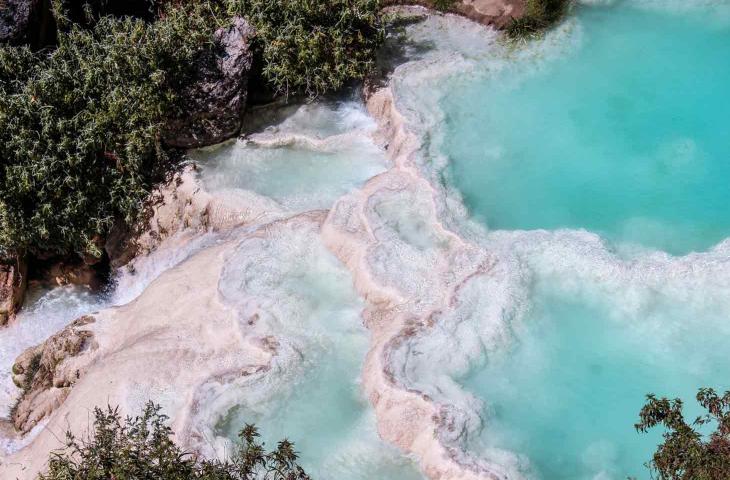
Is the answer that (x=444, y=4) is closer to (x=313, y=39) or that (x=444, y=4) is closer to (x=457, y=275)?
(x=313, y=39)

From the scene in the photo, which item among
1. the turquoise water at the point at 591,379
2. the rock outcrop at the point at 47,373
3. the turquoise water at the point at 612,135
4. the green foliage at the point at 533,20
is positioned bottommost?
the rock outcrop at the point at 47,373

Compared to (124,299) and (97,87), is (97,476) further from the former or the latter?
(97,87)

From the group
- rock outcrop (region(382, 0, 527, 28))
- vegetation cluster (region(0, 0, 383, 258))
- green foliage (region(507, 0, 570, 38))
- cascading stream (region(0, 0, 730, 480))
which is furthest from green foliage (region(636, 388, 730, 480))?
rock outcrop (region(382, 0, 527, 28))

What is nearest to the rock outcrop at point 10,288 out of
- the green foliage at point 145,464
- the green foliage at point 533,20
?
the green foliage at point 145,464

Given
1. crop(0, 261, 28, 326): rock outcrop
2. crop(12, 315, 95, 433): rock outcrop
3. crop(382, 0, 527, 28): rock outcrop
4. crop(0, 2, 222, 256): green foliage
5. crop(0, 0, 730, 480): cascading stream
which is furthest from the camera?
crop(382, 0, 527, 28): rock outcrop

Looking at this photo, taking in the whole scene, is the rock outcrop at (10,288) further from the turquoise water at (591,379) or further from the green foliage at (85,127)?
the turquoise water at (591,379)

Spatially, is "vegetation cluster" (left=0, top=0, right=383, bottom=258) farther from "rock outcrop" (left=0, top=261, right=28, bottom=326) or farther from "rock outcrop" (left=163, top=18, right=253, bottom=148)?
"rock outcrop" (left=0, top=261, right=28, bottom=326)

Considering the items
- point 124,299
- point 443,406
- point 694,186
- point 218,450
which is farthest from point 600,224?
point 124,299
